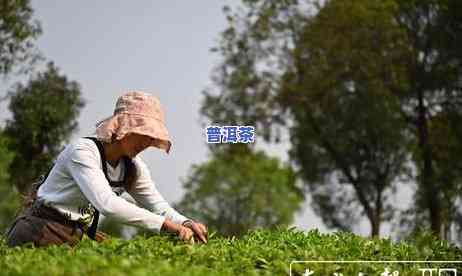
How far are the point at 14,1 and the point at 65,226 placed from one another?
2014cm

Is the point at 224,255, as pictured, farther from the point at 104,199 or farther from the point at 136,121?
the point at 136,121

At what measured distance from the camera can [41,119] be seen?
2545 cm

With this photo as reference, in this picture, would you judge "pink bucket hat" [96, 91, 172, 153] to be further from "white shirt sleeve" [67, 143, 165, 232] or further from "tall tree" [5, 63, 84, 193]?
"tall tree" [5, 63, 84, 193]

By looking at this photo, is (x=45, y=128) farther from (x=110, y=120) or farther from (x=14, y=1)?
(x=110, y=120)

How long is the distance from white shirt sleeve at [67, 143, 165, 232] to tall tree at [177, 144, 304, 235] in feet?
96.3

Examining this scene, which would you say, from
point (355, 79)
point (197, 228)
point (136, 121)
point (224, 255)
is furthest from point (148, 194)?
point (355, 79)

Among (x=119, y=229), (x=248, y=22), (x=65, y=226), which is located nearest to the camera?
(x=65, y=226)

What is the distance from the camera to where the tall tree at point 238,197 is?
3559 cm

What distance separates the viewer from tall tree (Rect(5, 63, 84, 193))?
83.8 ft

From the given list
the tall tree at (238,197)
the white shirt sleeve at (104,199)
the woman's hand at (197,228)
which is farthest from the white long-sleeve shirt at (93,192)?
the tall tree at (238,197)

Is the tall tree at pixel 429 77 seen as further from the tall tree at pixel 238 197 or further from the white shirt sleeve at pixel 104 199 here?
the white shirt sleeve at pixel 104 199

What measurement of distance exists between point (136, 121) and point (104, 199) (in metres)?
0.51

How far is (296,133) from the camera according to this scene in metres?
26.0

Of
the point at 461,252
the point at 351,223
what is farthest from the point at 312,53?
the point at 461,252
